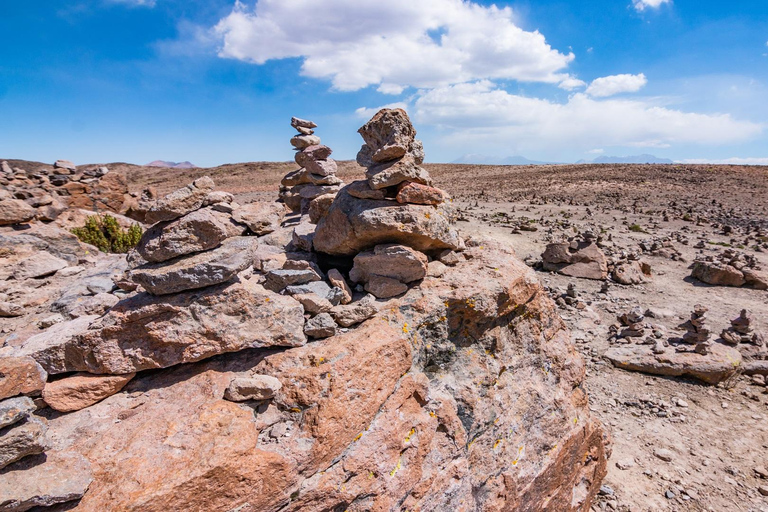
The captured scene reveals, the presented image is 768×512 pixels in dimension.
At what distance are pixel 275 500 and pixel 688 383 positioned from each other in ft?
32.8

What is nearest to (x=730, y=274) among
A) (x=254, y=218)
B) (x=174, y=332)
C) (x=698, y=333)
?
(x=698, y=333)

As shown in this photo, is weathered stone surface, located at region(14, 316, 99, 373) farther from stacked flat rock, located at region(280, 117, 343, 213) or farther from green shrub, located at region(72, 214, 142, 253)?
green shrub, located at region(72, 214, 142, 253)

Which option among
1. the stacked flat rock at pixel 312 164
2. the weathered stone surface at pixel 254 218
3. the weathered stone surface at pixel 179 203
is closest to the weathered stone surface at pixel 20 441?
the weathered stone surface at pixel 179 203

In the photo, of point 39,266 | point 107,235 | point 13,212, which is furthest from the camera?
point 107,235

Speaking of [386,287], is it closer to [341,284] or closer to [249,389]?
[341,284]

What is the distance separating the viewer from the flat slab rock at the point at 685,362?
9094 mm

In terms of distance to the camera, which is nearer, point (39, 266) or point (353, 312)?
point (353, 312)

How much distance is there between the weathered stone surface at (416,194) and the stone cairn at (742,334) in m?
10.2

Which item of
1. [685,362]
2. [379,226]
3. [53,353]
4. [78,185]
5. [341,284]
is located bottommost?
[685,362]

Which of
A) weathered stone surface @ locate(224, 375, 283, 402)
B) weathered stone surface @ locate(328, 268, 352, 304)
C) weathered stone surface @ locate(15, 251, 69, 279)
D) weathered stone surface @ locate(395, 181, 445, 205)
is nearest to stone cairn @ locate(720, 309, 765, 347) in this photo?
weathered stone surface @ locate(395, 181, 445, 205)

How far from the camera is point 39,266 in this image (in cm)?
743

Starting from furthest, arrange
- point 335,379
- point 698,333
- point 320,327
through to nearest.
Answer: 1. point 698,333
2. point 320,327
3. point 335,379

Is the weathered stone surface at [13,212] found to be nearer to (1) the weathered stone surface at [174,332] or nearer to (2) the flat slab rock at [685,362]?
(1) the weathered stone surface at [174,332]

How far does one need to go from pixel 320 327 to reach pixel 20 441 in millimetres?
2383
